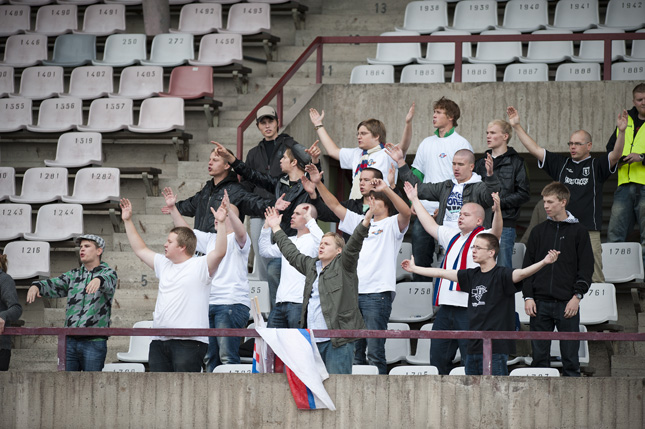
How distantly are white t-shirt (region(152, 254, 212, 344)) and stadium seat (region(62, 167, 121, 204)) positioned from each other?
173 inches

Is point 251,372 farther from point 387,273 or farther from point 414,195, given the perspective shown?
point 414,195

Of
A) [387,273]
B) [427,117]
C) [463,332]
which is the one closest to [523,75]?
[427,117]

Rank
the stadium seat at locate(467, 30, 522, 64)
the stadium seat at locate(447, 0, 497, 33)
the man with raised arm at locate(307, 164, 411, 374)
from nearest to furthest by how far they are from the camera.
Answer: the man with raised arm at locate(307, 164, 411, 374), the stadium seat at locate(467, 30, 522, 64), the stadium seat at locate(447, 0, 497, 33)

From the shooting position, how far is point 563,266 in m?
8.52

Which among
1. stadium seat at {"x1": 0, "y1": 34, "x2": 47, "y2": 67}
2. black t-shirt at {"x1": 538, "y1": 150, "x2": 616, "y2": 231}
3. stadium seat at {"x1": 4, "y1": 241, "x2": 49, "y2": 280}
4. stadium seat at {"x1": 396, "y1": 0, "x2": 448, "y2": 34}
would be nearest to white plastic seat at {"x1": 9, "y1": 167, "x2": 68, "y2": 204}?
stadium seat at {"x1": 4, "y1": 241, "x2": 49, "y2": 280}

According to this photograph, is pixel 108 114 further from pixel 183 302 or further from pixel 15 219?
pixel 183 302

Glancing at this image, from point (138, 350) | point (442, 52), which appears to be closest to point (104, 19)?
point (442, 52)

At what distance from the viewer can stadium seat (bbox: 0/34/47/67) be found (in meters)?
15.3

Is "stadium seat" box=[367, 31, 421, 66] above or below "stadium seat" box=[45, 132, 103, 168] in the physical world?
above

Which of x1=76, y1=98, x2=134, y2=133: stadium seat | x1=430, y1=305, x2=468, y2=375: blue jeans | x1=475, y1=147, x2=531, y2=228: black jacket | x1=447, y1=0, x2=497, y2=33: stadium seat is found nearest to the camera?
x1=430, y1=305, x2=468, y2=375: blue jeans

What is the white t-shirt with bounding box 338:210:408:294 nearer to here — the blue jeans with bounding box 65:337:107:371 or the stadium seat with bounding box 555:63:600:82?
the blue jeans with bounding box 65:337:107:371

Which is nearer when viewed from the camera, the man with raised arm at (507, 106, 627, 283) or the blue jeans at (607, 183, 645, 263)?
the man with raised arm at (507, 106, 627, 283)

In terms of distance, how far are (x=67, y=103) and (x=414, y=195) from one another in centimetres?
662

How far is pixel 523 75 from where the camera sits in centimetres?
1324
